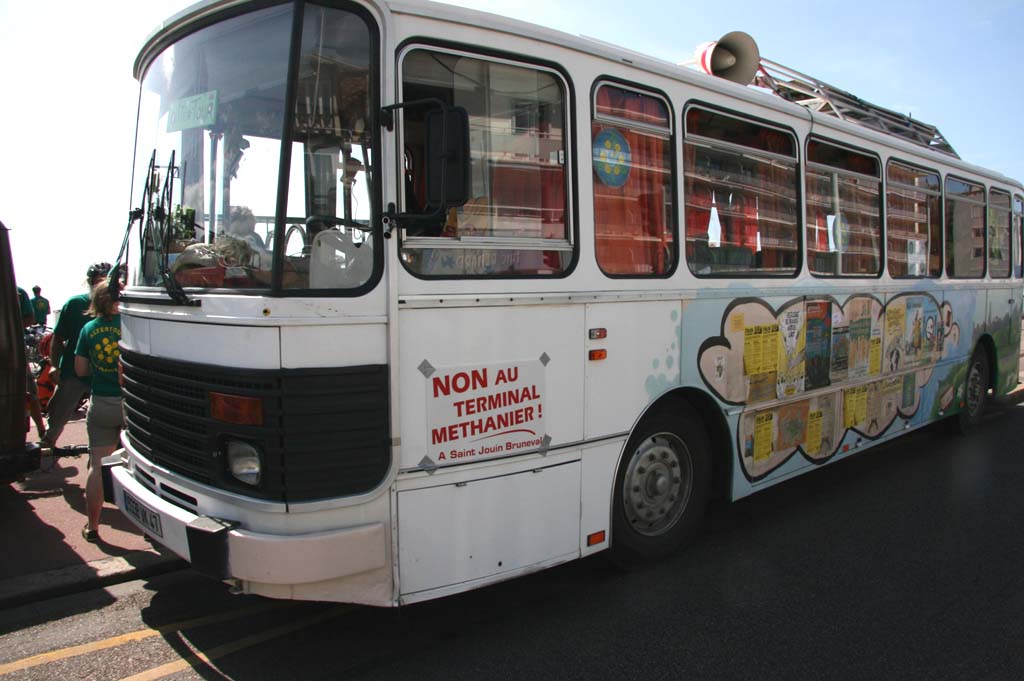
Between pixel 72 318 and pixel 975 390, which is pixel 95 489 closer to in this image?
pixel 72 318

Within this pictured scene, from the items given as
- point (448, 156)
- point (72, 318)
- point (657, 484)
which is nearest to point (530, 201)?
point (448, 156)

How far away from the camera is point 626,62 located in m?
4.03

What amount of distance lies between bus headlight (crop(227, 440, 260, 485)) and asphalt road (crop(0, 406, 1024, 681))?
0.94 meters

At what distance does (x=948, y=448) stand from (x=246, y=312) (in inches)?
304

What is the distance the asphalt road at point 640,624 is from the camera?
3395mm

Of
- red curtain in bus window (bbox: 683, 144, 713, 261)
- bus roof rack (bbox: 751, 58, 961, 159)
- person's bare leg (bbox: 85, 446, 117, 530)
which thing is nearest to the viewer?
red curtain in bus window (bbox: 683, 144, 713, 261)

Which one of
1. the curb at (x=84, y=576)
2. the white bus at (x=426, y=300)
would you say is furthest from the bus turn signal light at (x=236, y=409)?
the curb at (x=84, y=576)

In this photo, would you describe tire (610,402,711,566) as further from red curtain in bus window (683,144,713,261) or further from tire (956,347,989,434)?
tire (956,347,989,434)

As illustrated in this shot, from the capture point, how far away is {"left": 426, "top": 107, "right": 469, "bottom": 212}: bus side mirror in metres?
2.98

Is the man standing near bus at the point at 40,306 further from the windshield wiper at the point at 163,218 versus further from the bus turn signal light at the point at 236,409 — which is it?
the bus turn signal light at the point at 236,409

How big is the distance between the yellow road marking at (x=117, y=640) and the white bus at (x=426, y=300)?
64cm

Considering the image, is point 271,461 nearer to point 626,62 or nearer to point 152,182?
point 152,182

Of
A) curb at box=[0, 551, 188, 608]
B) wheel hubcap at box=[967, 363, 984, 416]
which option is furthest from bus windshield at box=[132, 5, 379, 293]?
wheel hubcap at box=[967, 363, 984, 416]

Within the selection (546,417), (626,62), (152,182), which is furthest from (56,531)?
(626,62)
